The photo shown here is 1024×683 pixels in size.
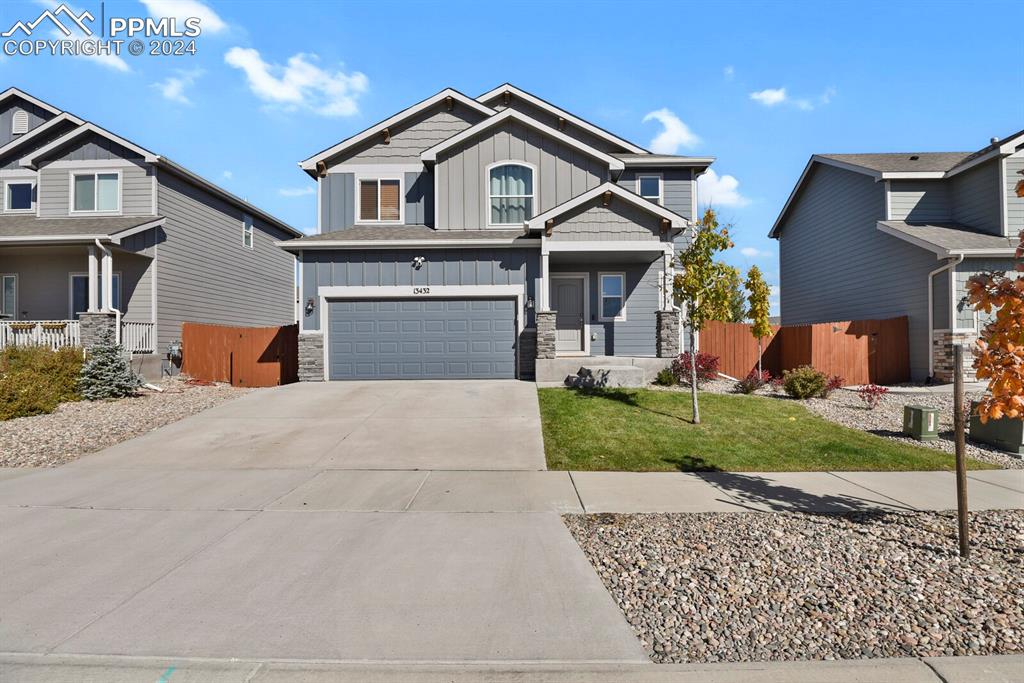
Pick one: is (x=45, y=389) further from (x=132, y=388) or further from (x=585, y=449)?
(x=585, y=449)

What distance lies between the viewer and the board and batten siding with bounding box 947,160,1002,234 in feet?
52.1

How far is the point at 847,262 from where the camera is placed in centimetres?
1956

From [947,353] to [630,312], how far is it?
8.95 metres

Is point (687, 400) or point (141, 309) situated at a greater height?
point (141, 309)

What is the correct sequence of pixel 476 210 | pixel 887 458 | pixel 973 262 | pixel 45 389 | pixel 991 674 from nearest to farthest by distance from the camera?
pixel 991 674, pixel 887 458, pixel 45 389, pixel 973 262, pixel 476 210

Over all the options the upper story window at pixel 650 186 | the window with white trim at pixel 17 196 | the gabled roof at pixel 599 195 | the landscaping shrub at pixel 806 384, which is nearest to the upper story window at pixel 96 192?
the window with white trim at pixel 17 196

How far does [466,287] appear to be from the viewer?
1495 cm

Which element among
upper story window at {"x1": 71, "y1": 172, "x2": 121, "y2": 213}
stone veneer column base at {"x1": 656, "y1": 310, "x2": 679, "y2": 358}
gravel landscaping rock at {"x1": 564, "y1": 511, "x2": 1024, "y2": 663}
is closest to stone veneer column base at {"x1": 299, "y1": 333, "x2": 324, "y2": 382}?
upper story window at {"x1": 71, "y1": 172, "x2": 121, "y2": 213}

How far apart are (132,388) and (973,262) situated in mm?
22867

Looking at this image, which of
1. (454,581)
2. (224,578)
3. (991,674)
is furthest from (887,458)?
(224,578)

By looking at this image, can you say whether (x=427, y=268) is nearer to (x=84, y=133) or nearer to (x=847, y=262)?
(x=84, y=133)

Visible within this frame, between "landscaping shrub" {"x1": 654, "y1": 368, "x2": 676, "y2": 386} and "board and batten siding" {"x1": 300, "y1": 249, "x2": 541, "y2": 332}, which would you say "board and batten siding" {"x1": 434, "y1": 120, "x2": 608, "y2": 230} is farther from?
"landscaping shrub" {"x1": 654, "y1": 368, "x2": 676, "y2": 386}

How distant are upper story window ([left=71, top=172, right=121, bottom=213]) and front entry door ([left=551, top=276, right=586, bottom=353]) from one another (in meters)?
15.0

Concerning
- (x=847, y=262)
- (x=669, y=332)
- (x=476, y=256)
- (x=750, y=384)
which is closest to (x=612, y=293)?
(x=669, y=332)
